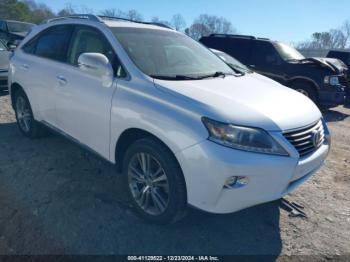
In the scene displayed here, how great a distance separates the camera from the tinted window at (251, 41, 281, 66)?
9180 mm

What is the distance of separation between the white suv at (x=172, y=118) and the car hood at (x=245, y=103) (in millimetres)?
10

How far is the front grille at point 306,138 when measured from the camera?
2604 millimetres

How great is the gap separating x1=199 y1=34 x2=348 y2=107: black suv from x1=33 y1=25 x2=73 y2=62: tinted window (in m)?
6.62

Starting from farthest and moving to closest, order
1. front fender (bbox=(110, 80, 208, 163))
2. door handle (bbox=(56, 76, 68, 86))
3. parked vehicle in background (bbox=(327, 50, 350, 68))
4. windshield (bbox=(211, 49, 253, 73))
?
parked vehicle in background (bbox=(327, 50, 350, 68)) < windshield (bbox=(211, 49, 253, 73)) < door handle (bbox=(56, 76, 68, 86)) < front fender (bbox=(110, 80, 208, 163))

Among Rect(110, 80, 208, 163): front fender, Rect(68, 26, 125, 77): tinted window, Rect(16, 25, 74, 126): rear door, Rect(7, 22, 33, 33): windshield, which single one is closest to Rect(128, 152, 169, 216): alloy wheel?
Rect(110, 80, 208, 163): front fender

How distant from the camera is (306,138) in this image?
2.74 m

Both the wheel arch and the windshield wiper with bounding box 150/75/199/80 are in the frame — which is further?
the windshield wiper with bounding box 150/75/199/80

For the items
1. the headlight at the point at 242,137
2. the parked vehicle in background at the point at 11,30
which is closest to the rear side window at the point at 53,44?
the headlight at the point at 242,137

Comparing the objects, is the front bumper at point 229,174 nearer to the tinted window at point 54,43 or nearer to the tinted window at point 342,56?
the tinted window at point 54,43

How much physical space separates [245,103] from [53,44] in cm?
276

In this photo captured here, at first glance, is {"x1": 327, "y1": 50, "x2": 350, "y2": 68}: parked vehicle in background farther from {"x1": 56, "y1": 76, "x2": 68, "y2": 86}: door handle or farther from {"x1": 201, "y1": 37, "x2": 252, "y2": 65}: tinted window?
{"x1": 56, "y1": 76, "x2": 68, "y2": 86}: door handle

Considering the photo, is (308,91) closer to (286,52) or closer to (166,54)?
(286,52)

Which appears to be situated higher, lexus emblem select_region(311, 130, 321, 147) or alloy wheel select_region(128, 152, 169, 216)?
lexus emblem select_region(311, 130, 321, 147)

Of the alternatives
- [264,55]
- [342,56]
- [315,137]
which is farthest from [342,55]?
[315,137]
